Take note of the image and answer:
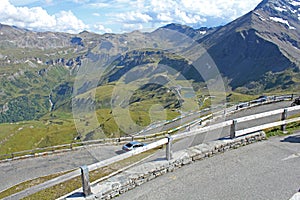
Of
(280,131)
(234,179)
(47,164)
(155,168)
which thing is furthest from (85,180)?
(47,164)

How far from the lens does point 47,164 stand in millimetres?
27750

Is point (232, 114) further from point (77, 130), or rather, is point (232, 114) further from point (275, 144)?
point (77, 130)

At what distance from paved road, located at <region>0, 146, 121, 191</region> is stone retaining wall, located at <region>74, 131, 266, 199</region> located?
16.5m

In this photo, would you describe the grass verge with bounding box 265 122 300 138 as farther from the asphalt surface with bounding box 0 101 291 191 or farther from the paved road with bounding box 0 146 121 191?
the paved road with bounding box 0 146 121 191

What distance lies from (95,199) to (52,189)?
5734mm

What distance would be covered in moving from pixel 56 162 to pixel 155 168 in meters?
21.5

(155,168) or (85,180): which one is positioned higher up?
(85,180)

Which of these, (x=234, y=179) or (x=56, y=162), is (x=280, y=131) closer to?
(x=234, y=179)

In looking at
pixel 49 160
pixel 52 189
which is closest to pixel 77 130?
pixel 49 160

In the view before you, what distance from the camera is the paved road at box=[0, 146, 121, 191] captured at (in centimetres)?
2389

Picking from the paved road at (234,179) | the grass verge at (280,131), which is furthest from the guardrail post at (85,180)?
the grass verge at (280,131)

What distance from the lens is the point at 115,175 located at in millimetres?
9102

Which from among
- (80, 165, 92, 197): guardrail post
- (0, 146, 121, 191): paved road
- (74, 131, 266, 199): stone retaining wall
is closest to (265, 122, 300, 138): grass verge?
(74, 131, 266, 199): stone retaining wall

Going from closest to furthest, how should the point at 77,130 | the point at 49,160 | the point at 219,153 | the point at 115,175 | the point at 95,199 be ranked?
the point at 95,199, the point at 115,175, the point at 219,153, the point at 49,160, the point at 77,130
